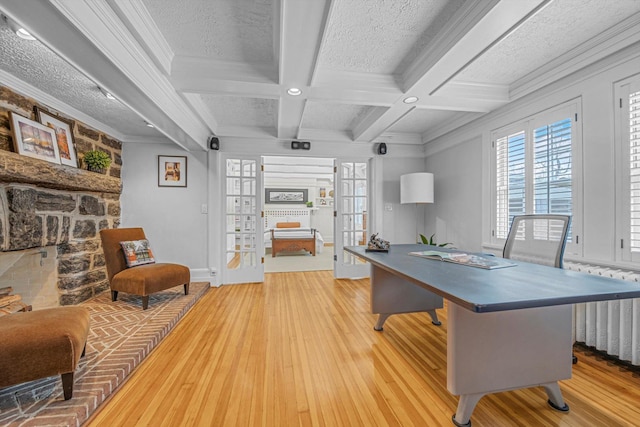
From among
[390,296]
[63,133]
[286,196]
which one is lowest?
[390,296]

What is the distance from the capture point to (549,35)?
196cm

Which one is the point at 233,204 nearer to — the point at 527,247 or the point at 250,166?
the point at 250,166

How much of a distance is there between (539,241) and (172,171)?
435 cm

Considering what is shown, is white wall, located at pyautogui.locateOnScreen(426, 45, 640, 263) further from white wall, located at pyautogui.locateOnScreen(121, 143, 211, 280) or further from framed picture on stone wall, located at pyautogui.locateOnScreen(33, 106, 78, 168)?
framed picture on stone wall, located at pyautogui.locateOnScreen(33, 106, 78, 168)

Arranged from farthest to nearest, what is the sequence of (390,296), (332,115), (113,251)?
(332,115) < (113,251) < (390,296)

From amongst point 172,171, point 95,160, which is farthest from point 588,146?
point 95,160

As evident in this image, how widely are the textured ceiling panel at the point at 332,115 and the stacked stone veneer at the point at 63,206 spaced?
2.60 metres

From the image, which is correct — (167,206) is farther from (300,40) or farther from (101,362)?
(300,40)

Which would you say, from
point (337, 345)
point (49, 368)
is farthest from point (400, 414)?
point (49, 368)

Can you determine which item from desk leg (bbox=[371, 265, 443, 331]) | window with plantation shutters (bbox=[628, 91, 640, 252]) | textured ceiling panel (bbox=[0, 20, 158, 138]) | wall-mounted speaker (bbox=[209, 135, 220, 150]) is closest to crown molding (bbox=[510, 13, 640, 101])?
window with plantation shutters (bbox=[628, 91, 640, 252])

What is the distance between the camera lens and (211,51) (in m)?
2.15

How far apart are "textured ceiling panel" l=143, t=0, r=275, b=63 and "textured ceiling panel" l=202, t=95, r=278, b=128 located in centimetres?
86

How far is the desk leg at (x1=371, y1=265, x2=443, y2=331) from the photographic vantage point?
251cm

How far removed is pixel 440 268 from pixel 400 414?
84 cm
